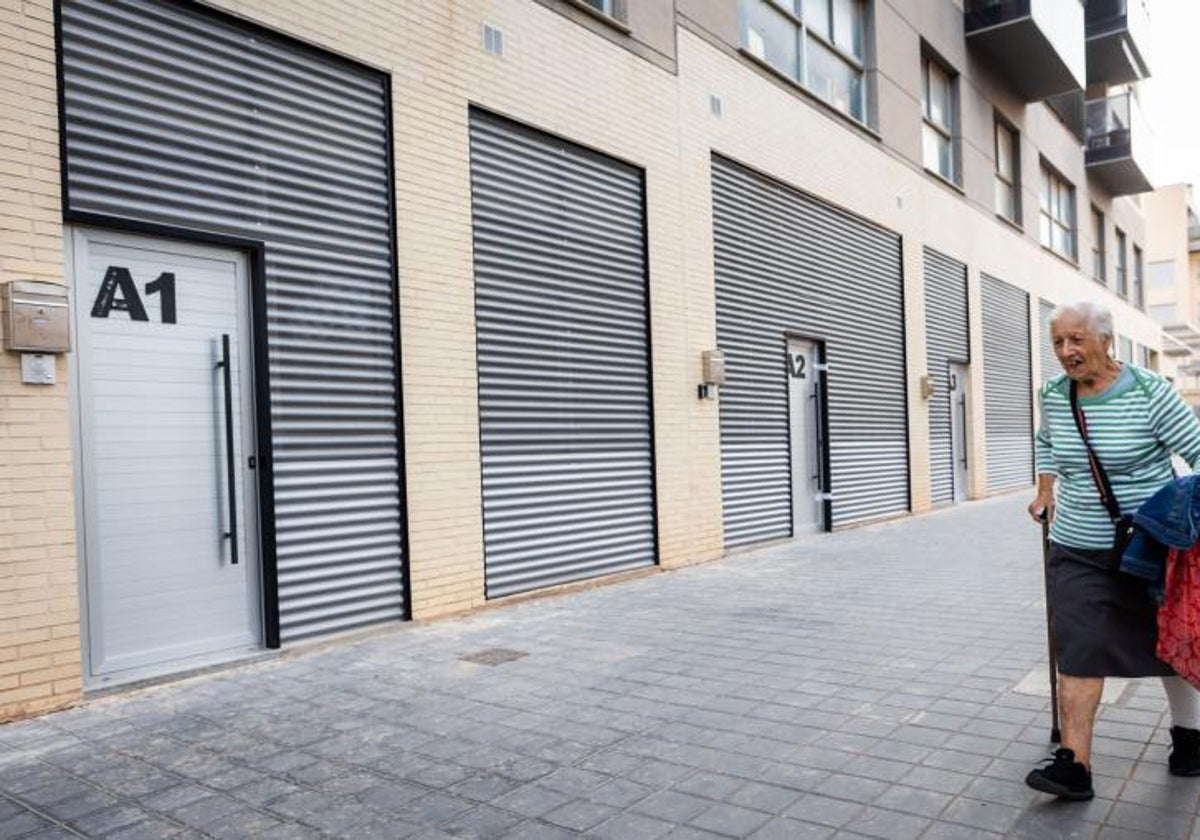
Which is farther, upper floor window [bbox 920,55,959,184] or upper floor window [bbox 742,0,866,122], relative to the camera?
upper floor window [bbox 920,55,959,184]

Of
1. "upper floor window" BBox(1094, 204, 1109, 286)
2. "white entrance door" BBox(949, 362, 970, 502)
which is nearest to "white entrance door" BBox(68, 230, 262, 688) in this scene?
"white entrance door" BBox(949, 362, 970, 502)

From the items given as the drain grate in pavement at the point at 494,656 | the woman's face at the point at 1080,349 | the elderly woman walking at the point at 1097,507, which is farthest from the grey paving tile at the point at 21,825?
the woman's face at the point at 1080,349

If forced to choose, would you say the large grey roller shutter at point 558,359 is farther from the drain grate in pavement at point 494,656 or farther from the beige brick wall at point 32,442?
the beige brick wall at point 32,442

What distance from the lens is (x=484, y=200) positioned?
7.94 metres

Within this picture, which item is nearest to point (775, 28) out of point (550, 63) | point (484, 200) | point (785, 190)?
point (785, 190)

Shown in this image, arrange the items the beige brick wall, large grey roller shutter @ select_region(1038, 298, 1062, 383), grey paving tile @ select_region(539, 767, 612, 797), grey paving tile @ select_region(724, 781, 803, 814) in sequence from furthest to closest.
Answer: large grey roller shutter @ select_region(1038, 298, 1062, 383) → the beige brick wall → grey paving tile @ select_region(539, 767, 612, 797) → grey paving tile @ select_region(724, 781, 803, 814)

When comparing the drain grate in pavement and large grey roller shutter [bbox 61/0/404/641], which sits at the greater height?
large grey roller shutter [bbox 61/0/404/641]

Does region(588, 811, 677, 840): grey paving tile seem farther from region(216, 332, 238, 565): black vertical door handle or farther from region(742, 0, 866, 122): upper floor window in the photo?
region(742, 0, 866, 122): upper floor window

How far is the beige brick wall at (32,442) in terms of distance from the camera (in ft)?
16.1

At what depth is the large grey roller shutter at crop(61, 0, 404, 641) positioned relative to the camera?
557cm

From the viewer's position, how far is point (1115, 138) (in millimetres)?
24656

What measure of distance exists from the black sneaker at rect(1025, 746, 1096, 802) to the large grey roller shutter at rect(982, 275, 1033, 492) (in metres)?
15.4

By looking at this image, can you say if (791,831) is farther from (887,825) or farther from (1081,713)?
(1081,713)

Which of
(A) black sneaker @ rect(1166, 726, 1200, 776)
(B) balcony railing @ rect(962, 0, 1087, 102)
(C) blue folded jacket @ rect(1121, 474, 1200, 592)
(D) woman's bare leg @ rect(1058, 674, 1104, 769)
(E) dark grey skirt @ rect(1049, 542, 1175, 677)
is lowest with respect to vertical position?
(A) black sneaker @ rect(1166, 726, 1200, 776)
